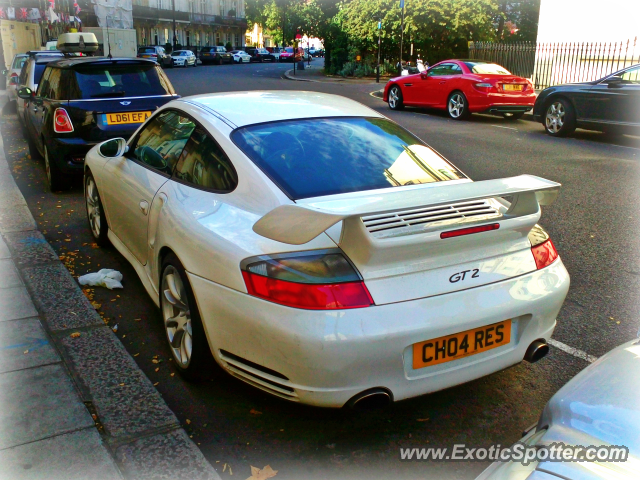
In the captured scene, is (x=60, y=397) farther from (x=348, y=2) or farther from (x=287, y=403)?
(x=348, y=2)

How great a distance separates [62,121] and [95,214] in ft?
7.71

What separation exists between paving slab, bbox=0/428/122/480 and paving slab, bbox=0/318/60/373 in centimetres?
81

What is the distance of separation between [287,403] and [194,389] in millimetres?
516

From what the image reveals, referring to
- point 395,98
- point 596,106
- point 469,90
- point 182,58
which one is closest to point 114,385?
point 596,106

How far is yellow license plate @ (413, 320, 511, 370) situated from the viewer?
2.62 meters

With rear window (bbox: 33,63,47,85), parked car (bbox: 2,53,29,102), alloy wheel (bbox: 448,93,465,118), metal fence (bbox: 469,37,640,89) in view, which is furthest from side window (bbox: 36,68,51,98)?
metal fence (bbox: 469,37,640,89)

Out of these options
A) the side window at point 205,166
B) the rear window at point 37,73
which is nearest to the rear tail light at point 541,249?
the side window at point 205,166

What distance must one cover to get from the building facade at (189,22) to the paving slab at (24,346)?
2649 inches

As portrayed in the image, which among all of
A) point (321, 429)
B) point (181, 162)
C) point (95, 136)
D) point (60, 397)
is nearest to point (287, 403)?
point (321, 429)

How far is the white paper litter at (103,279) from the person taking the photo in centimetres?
464

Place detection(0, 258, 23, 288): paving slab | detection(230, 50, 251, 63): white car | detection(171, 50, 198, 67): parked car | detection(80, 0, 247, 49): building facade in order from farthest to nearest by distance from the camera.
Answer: detection(80, 0, 247, 49): building facade → detection(230, 50, 251, 63): white car → detection(171, 50, 198, 67): parked car → detection(0, 258, 23, 288): paving slab

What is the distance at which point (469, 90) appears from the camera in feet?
48.5

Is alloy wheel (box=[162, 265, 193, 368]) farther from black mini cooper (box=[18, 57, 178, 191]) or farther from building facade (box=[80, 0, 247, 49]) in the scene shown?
building facade (box=[80, 0, 247, 49])

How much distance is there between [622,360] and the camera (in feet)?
6.73
